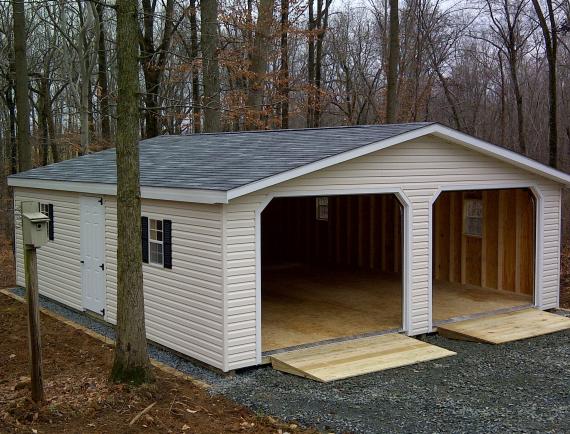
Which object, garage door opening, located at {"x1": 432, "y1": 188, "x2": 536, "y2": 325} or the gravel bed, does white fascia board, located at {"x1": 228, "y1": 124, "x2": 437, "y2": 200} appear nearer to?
the gravel bed

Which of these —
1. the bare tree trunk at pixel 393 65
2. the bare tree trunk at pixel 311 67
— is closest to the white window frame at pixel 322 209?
the bare tree trunk at pixel 393 65

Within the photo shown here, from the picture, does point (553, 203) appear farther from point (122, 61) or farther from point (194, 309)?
point (122, 61)

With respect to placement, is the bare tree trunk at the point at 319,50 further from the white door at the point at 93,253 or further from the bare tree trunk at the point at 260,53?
the white door at the point at 93,253

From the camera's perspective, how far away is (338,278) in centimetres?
1338

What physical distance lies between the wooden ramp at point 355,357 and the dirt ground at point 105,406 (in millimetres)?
1122

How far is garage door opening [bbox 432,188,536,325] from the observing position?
10922 mm

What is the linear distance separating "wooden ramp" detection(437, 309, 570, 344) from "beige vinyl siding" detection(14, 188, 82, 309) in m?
6.00

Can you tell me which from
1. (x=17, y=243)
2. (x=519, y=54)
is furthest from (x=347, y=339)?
(x=519, y=54)

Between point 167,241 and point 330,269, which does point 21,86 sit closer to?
Answer: point 330,269

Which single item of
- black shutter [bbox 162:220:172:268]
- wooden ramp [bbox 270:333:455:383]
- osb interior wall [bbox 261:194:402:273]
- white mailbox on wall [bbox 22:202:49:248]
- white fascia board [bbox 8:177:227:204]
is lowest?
wooden ramp [bbox 270:333:455:383]

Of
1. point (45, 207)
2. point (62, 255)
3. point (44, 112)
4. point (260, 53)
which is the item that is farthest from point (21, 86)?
point (44, 112)

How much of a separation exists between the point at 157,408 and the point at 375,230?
8547 millimetres

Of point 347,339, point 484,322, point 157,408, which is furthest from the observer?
point 484,322

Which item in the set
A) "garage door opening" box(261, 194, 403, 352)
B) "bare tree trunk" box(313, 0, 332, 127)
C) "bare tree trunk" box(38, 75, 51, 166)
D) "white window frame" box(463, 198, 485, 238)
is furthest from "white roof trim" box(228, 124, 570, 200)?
"bare tree trunk" box(38, 75, 51, 166)
